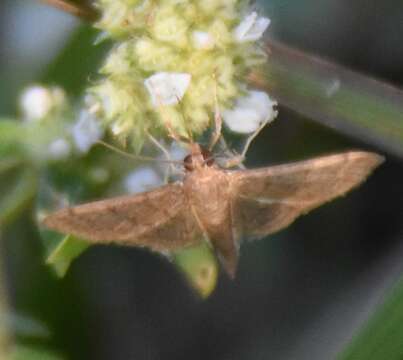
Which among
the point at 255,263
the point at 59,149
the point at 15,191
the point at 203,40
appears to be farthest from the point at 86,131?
the point at 255,263

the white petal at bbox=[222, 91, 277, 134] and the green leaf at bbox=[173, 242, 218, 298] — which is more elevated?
the white petal at bbox=[222, 91, 277, 134]

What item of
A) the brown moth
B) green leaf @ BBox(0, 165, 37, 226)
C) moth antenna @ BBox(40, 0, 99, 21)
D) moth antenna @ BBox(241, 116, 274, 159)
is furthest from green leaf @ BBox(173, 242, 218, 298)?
→ moth antenna @ BBox(40, 0, 99, 21)

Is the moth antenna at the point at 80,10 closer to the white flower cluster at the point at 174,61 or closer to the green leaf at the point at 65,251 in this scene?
the white flower cluster at the point at 174,61

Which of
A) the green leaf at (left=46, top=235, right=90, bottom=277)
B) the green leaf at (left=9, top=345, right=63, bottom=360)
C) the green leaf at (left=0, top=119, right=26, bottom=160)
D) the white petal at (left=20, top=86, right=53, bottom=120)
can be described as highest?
the white petal at (left=20, top=86, right=53, bottom=120)

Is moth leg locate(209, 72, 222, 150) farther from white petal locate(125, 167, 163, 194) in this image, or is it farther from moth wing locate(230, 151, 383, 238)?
white petal locate(125, 167, 163, 194)

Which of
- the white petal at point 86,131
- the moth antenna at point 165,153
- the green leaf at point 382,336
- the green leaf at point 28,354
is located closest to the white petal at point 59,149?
the white petal at point 86,131

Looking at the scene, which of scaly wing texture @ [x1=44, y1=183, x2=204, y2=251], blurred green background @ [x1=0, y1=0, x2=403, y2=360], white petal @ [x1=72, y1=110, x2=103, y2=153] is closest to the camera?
scaly wing texture @ [x1=44, y1=183, x2=204, y2=251]

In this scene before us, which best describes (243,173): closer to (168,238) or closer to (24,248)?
(168,238)
